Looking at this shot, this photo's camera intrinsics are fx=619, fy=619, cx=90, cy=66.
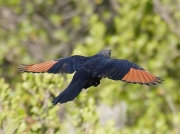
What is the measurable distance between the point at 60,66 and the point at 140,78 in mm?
671

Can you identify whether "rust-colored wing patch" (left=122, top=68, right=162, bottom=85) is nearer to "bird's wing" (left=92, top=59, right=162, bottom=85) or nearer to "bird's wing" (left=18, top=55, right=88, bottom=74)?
"bird's wing" (left=92, top=59, right=162, bottom=85)

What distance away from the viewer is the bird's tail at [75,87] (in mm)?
3919

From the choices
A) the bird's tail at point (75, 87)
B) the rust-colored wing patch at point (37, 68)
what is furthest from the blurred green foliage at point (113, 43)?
the bird's tail at point (75, 87)

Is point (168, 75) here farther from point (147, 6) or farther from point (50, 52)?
point (50, 52)

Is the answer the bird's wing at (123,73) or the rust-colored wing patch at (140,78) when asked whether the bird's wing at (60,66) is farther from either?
the rust-colored wing patch at (140,78)

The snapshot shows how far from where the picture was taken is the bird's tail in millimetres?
3919

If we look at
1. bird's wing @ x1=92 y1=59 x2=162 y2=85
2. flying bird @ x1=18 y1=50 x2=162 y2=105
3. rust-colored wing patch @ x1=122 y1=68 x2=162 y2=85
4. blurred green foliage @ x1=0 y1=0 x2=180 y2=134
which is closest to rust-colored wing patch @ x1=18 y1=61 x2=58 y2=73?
flying bird @ x1=18 y1=50 x2=162 y2=105

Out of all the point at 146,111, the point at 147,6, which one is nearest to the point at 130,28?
the point at 147,6

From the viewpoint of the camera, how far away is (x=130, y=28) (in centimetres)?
789

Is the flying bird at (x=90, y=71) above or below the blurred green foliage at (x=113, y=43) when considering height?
below

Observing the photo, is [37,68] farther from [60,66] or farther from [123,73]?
[123,73]

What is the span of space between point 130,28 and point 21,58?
1.49 metres

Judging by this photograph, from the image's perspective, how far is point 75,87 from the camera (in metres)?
4.12

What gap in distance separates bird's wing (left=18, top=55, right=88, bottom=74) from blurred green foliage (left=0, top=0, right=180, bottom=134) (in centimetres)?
→ 252
